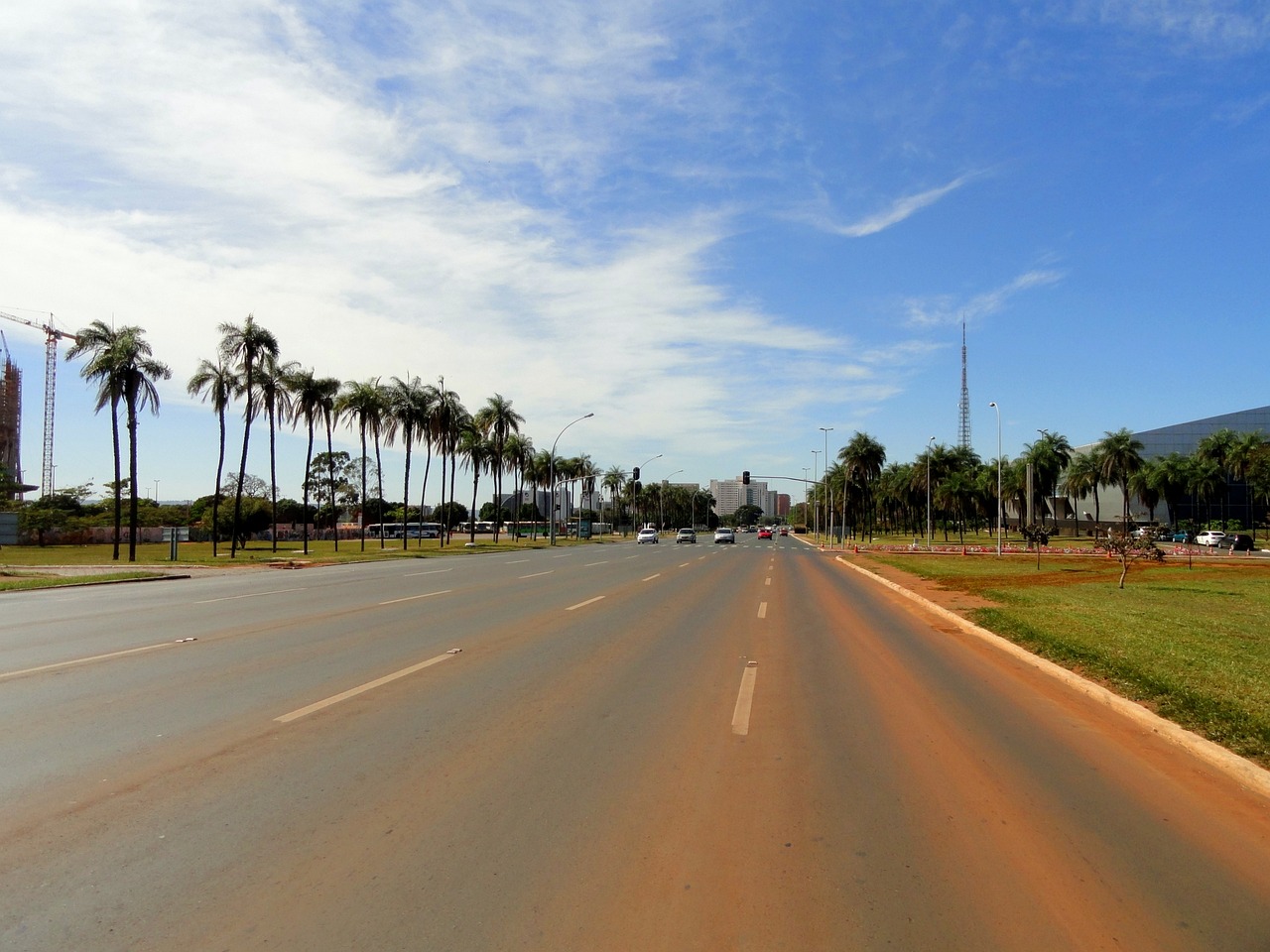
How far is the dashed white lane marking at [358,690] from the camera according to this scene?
807cm

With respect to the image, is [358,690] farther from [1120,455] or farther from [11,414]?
[11,414]

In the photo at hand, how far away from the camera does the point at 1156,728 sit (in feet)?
26.4

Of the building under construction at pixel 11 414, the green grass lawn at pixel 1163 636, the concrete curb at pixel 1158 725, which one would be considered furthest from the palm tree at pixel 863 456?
the building under construction at pixel 11 414

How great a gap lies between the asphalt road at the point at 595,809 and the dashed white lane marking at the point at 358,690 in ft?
0.18

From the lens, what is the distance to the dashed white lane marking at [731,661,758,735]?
8040mm

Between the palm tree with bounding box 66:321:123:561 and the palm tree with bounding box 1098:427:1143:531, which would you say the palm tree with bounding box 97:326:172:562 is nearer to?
the palm tree with bounding box 66:321:123:561

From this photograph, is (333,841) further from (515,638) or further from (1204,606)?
(1204,606)

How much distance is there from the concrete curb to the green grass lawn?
137 millimetres

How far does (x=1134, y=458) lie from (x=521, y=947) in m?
99.6

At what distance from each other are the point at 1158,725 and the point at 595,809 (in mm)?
5611

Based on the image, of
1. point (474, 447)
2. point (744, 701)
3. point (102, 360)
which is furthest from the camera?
point (474, 447)

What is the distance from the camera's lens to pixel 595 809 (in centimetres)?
563

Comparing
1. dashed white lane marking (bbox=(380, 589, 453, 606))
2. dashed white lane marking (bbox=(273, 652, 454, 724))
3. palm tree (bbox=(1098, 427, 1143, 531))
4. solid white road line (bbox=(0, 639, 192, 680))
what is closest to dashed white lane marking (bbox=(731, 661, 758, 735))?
dashed white lane marking (bbox=(273, 652, 454, 724))

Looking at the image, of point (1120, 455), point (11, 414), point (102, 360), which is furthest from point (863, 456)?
point (11, 414)
